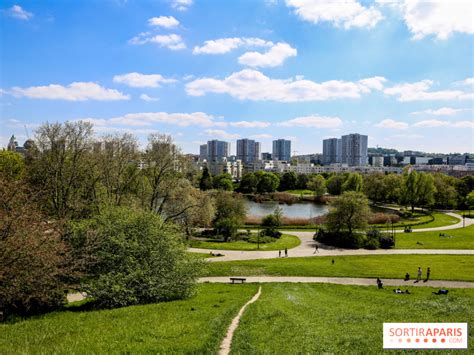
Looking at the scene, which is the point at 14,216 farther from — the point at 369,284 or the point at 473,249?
the point at 473,249

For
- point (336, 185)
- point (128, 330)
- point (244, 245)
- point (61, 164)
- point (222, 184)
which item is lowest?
point (244, 245)

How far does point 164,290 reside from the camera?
18.9 m

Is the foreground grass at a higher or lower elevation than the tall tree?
lower

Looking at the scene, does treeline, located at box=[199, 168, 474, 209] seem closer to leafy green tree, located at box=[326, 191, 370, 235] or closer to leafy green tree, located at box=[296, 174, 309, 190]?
leafy green tree, located at box=[296, 174, 309, 190]

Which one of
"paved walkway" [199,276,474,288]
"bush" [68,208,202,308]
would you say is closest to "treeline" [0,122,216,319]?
"bush" [68,208,202,308]

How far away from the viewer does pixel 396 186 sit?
283ft

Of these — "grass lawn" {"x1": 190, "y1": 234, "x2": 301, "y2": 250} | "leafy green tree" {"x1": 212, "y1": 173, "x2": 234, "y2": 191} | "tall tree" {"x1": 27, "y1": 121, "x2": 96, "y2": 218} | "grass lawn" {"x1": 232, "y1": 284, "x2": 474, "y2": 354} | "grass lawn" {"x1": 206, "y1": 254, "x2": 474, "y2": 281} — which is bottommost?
"grass lawn" {"x1": 190, "y1": 234, "x2": 301, "y2": 250}

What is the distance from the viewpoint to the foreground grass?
1023cm

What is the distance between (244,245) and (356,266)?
14.2m

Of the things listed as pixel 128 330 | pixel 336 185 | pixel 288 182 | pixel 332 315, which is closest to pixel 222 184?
pixel 336 185

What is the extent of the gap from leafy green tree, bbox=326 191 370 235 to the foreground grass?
29.4 m

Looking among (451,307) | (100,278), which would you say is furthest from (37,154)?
(451,307)

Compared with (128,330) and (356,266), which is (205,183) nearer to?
(356,266)

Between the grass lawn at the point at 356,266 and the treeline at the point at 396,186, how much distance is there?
142 feet
